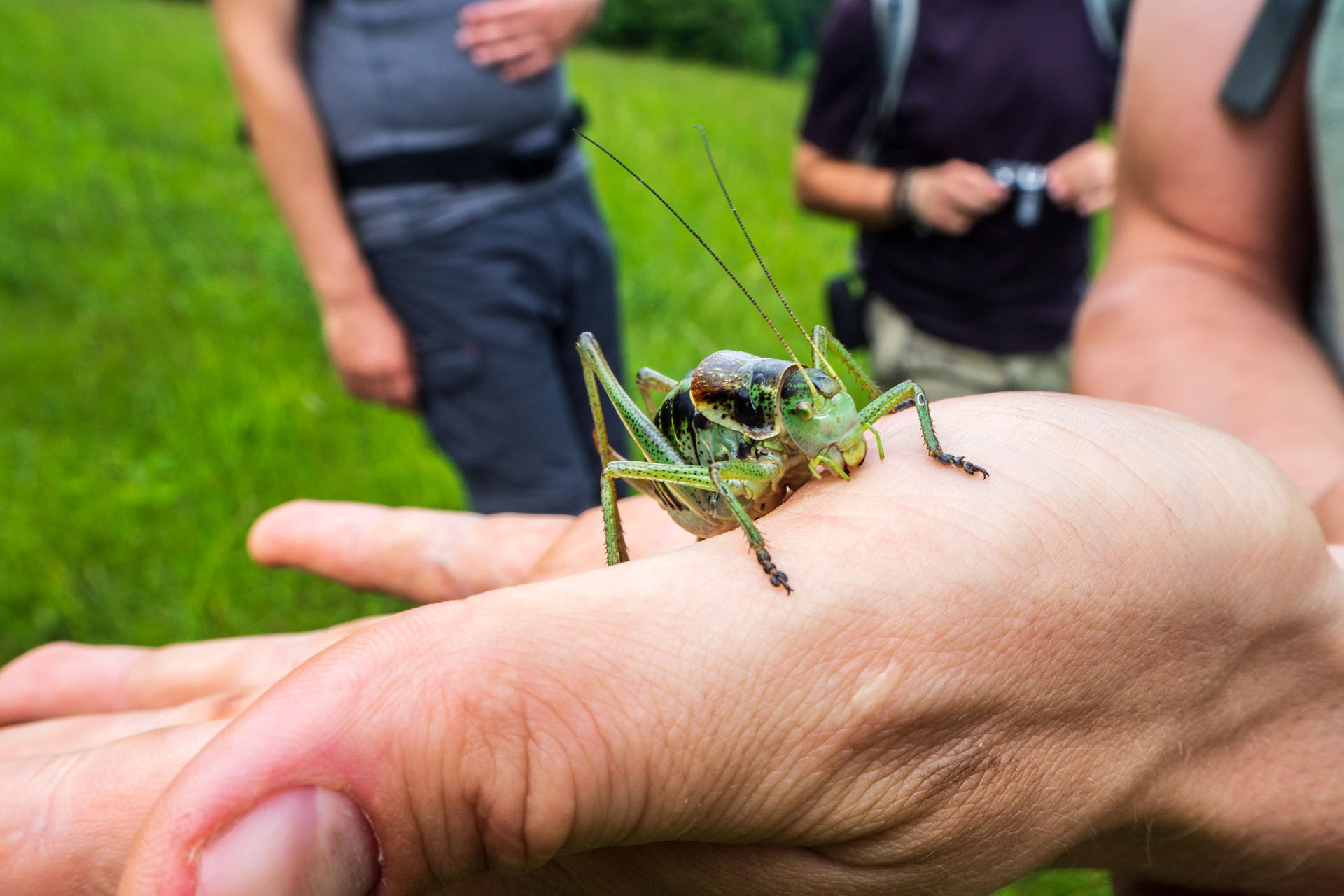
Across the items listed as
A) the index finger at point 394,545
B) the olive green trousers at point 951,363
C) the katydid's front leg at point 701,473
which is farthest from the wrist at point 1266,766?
the olive green trousers at point 951,363

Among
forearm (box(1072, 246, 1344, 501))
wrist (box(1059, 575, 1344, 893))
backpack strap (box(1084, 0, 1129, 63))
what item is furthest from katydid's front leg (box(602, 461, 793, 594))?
backpack strap (box(1084, 0, 1129, 63))

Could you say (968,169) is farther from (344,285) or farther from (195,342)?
(195,342)

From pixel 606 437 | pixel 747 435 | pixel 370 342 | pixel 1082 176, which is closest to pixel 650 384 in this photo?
pixel 606 437

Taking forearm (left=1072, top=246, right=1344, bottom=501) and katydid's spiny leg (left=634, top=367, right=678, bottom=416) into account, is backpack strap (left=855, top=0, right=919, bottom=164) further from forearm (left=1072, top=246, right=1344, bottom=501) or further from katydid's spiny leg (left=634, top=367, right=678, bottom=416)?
katydid's spiny leg (left=634, top=367, right=678, bottom=416)

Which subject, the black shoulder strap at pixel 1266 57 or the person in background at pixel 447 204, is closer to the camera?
the black shoulder strap at pixel 1266 57

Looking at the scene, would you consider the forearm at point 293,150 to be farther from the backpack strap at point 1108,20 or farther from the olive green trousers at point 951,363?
the backpack strap at point 1108,20

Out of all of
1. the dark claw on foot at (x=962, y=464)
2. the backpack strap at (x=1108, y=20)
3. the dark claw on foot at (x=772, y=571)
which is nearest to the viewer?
the dark claw on foot at (x=772, y=571)
